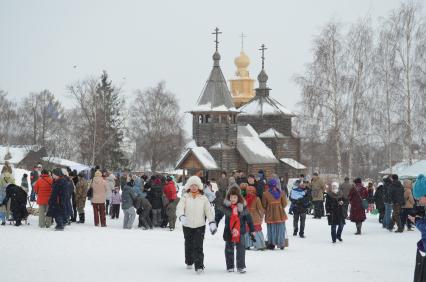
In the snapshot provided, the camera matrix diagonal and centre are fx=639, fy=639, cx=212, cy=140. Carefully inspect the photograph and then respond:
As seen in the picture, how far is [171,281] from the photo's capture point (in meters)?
9.97

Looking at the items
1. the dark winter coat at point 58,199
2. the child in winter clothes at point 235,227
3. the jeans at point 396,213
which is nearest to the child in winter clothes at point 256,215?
the child in winter clothes at point 235,227

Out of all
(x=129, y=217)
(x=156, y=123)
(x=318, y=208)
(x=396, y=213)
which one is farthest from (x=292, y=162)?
(x=129, y=217)

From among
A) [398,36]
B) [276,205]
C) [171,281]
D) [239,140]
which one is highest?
[398,36]

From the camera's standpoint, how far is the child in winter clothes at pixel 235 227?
11.2m

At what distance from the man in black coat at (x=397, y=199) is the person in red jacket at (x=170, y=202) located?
258 inches

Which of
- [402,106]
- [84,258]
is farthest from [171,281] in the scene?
[402,106]

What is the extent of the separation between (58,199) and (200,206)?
623cm

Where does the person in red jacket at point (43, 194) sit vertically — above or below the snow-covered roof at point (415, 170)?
below

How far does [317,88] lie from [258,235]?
23.5 meters

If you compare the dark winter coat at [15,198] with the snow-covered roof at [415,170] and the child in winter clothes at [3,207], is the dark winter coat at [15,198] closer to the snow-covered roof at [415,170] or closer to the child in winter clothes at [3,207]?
the child in winter clothes at [3,207]

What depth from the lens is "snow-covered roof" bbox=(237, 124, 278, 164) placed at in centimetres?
4853

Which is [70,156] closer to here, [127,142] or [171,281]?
[127,142]

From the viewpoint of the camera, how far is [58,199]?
1634cm

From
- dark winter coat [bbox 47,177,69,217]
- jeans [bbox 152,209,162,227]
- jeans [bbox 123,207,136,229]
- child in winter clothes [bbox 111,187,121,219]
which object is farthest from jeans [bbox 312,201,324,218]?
dark winter coat [bbox 47,177,69,217]
